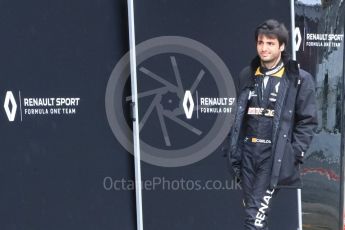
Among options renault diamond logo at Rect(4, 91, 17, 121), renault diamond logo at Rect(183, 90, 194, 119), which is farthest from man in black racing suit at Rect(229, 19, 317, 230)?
renault diamond logo at Rect(4, 91, 17, 121)

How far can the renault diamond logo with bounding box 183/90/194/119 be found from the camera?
6113 mm

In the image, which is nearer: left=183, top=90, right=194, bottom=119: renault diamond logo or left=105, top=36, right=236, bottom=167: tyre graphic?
left=105, top=36, right=236, bottom=167: tyre graphic

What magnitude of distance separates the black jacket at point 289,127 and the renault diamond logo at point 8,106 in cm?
162

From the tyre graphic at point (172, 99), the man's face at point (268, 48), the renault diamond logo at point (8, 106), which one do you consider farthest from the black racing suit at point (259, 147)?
the renault diamond logo at point (8, 106)

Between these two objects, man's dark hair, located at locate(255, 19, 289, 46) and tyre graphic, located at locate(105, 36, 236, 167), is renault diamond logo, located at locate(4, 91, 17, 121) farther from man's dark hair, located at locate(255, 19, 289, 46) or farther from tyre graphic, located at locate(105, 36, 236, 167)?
man's dark hair, located at locate(255, 19, 289, 46)

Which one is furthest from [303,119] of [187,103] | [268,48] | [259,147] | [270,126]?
[187,103]

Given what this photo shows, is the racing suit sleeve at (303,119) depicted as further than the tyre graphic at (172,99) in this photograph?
No

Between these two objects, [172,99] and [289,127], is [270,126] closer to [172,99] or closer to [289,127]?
[289,127]

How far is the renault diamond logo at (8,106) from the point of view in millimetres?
5551

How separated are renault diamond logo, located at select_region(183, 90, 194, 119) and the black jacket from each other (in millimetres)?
1046

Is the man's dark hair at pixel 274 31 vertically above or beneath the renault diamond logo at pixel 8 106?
above

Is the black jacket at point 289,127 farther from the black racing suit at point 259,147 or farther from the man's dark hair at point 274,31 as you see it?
the man's dark hair at point 274,31

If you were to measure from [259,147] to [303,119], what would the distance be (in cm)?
34

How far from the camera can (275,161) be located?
4.93m
